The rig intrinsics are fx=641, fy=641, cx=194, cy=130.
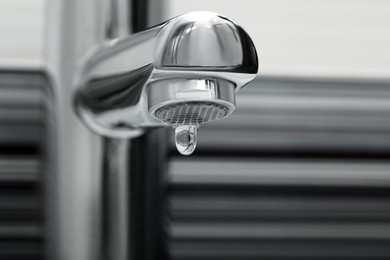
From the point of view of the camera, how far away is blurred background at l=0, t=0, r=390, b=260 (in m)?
0.81

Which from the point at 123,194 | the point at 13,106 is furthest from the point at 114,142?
the point at 13,106

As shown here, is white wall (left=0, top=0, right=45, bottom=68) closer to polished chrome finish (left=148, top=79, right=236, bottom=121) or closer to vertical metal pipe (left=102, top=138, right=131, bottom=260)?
vertical metal pipe (left=102, top=138, right=131, bottom=260)

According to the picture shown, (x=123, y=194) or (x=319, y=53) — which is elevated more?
(x=319, y=53)

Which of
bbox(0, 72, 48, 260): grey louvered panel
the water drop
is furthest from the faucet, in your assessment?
bbox(0, 72, 48, 260): grey louvered panel

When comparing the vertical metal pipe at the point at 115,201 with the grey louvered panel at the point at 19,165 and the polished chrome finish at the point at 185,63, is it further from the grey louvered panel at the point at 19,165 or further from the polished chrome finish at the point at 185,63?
the grey louvered panel at the point at 19,165

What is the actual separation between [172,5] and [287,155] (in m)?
0.25

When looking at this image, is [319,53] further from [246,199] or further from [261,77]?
[246,199]

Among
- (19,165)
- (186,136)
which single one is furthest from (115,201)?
→ (19,165)

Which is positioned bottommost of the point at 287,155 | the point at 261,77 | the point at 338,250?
the point at 338,250

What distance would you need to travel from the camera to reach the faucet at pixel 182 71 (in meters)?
0.32

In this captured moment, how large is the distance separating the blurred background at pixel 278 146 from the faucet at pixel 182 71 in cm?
41

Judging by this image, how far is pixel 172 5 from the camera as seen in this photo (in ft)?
2.73

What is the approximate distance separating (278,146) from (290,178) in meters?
0.05

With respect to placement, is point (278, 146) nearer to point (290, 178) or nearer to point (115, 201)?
point (290, 178)
